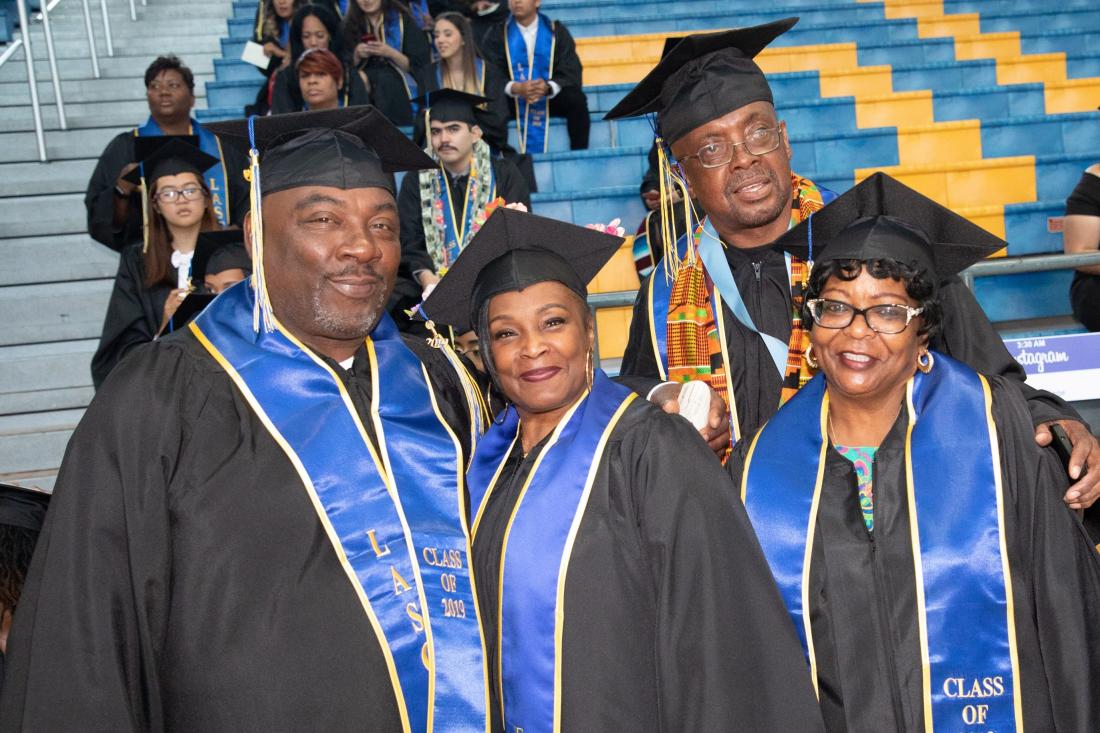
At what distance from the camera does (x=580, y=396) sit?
8.33ft

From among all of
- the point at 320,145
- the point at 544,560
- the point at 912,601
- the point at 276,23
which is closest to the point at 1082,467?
the point at 912,601

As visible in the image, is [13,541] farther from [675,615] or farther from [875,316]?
[875,316]

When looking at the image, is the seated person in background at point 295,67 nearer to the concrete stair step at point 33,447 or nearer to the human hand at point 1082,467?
the concrete stair step at point 33,447

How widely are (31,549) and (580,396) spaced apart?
4.75 ft

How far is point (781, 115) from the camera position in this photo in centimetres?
812

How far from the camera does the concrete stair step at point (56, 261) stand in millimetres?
6539

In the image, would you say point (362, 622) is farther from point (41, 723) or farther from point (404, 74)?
point (404, 74)

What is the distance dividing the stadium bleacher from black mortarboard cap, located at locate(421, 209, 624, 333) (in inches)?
118

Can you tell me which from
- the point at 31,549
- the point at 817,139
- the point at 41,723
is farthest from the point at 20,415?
the point at 817,139

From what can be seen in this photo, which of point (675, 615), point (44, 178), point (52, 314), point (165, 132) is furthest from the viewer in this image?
point (44, 178)

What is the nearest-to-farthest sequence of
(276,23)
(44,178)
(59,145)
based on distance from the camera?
(44,178)
(59,145)
(276,23)

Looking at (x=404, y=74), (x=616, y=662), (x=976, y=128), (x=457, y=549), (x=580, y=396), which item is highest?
(x=404, y=74)

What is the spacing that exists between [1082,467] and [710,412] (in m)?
0.79

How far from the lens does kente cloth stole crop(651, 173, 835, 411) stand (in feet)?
9.64
